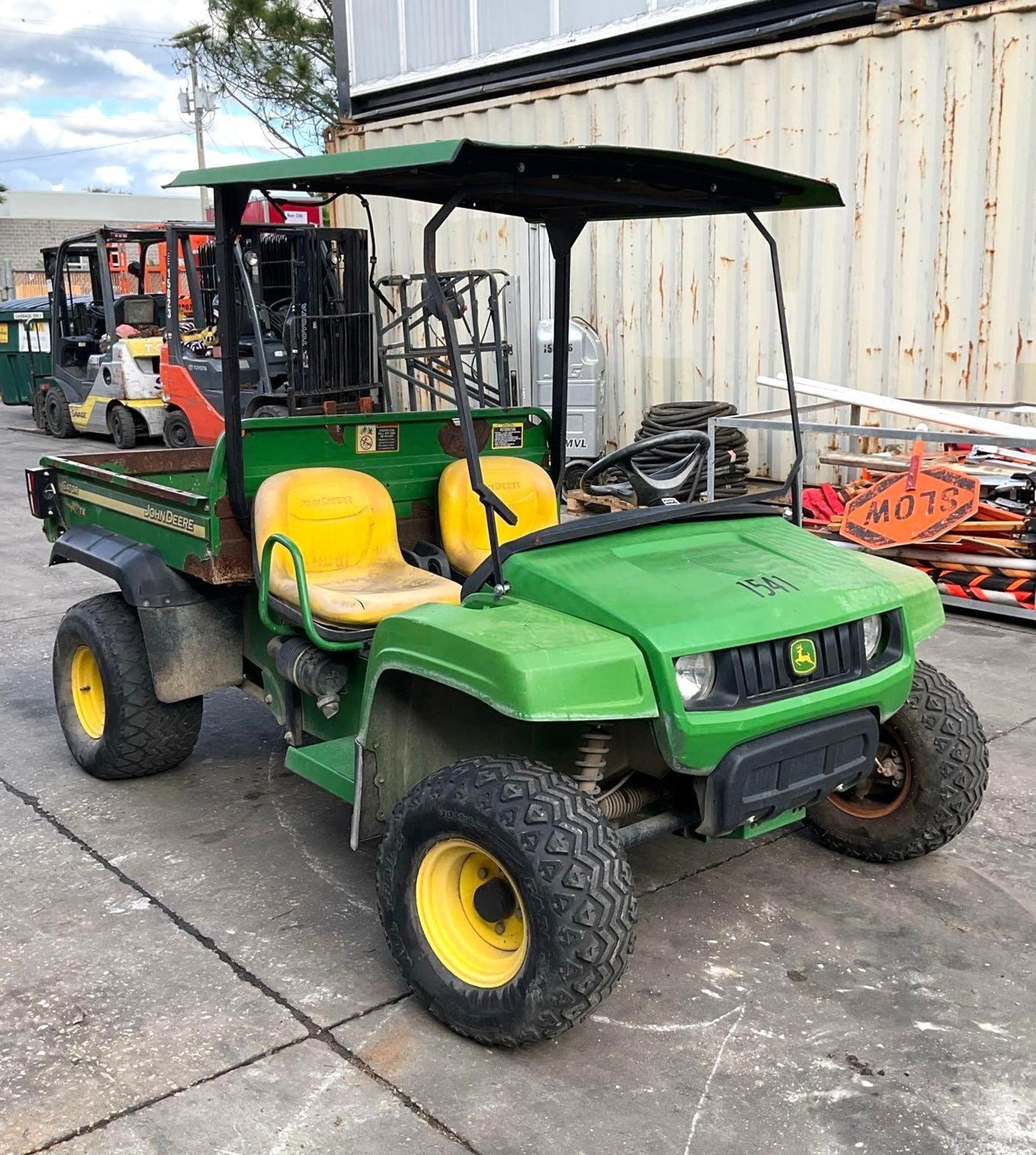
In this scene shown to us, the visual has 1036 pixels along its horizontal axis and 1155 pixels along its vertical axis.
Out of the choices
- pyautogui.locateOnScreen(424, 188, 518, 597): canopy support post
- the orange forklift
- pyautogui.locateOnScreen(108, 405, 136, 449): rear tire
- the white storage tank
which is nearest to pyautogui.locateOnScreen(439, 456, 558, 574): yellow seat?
pyautogui.locateOnScreen(424, 188, 518, 597): canopy support post

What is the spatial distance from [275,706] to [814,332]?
5.89 metres

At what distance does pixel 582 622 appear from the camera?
2914mm

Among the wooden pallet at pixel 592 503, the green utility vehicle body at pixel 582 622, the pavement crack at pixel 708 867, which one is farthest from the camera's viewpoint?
the wooden pallet at pixel 592 503

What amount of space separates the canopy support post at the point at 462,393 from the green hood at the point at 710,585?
79 mm

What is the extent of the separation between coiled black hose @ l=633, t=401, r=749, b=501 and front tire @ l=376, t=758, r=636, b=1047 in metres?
4.92

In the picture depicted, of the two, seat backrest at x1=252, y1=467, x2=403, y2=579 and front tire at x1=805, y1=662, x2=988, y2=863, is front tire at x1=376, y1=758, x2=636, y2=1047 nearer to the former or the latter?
front tire at x1=805, y1=662, x2=988, y2=863

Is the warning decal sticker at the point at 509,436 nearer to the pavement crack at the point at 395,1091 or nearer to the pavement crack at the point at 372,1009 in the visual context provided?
the pavement crack at the point at 372,1009

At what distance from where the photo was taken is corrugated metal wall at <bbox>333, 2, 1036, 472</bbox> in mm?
7664

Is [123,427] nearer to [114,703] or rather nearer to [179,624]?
[114,703]

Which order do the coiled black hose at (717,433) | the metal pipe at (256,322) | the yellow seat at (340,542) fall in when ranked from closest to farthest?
the yellow seat at (340,542)
the coiled black hose at (717,433)
the metal pipe at (256,322)

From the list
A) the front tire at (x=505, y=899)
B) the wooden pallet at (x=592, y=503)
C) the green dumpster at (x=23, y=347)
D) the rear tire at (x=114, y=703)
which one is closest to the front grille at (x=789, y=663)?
the front tire at (x=505, y=899)

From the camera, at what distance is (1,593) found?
7641 millimetres

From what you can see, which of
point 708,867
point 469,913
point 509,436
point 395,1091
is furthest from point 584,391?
point 395,1091

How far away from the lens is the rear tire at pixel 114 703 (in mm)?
4387
